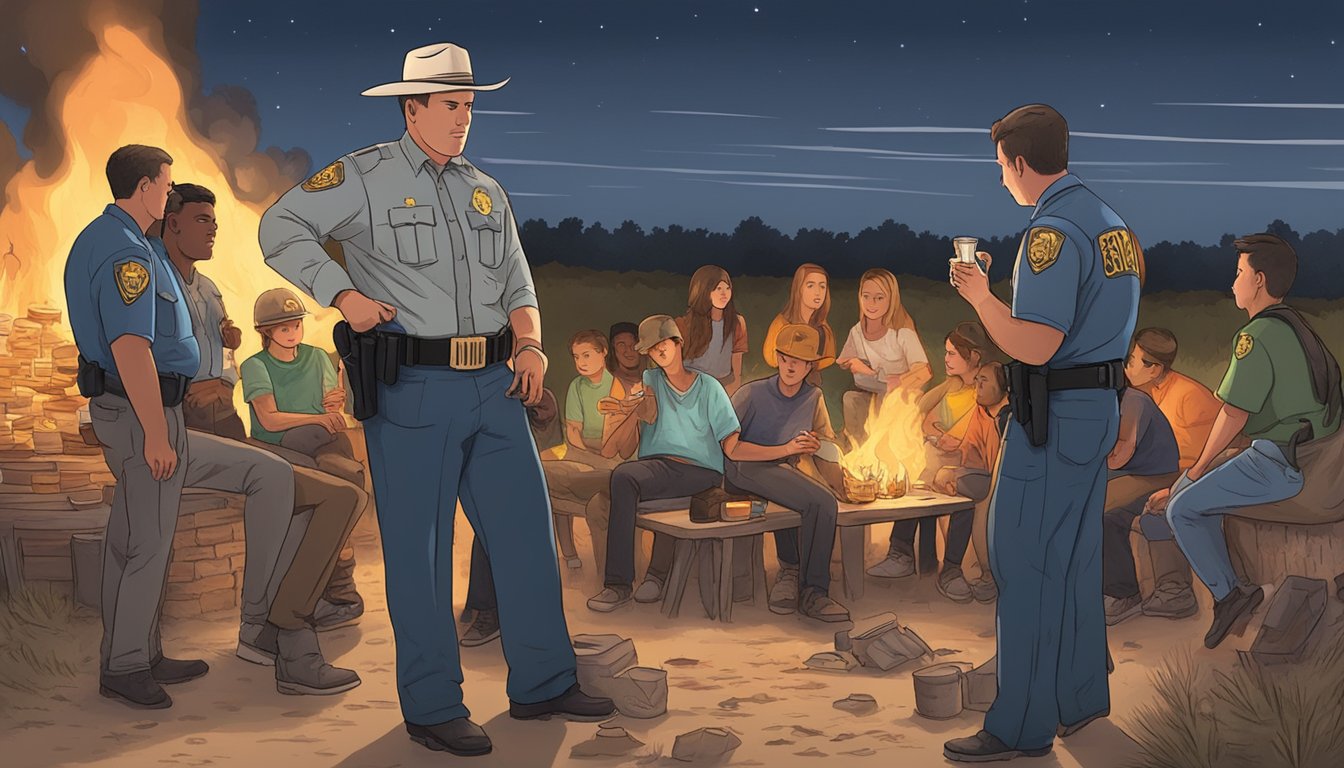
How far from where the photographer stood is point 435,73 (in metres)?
4.82

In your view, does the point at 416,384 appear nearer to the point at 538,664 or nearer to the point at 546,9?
the point at 538,664

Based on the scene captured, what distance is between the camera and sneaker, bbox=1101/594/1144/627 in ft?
20.9

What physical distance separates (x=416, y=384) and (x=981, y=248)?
18.4 ft

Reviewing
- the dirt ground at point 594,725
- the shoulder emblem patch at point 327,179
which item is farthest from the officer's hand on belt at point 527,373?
the dirt ground at point 594,725

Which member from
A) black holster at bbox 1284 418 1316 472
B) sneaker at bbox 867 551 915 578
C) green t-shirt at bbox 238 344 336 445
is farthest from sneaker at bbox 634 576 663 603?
black holster at bbox 1284 418 1316 472

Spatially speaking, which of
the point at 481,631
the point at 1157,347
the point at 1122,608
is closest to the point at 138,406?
the point at 481,631

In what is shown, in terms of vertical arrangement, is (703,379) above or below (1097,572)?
above

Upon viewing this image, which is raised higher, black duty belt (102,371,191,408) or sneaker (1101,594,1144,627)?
black duty belt (102,371,191,408)

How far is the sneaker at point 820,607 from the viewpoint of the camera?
6445 millimetres

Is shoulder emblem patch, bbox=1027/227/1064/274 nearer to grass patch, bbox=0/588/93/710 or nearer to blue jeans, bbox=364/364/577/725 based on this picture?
blue jeans, bbox=364/364/577/725

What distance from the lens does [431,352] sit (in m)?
4.79

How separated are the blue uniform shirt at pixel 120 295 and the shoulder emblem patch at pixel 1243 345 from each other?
423cm

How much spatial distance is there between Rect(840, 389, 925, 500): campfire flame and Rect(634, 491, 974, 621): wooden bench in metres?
0.10

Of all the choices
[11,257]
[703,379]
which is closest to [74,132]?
[11,257]
